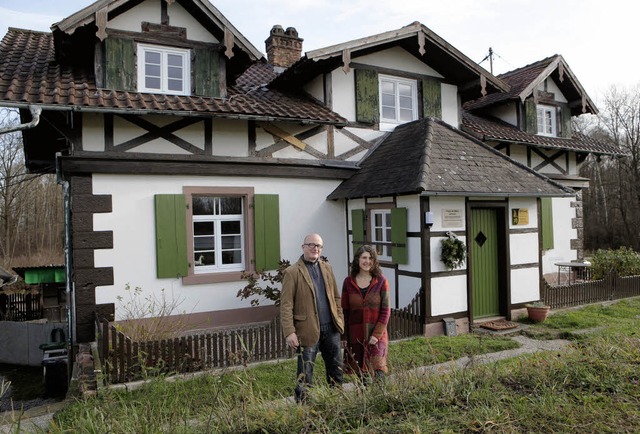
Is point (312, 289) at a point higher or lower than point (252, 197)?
lower

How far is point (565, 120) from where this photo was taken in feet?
45.9

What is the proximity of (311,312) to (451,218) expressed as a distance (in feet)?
15.1

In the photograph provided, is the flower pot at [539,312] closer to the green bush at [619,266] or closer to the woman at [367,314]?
the green bush at [619,266]

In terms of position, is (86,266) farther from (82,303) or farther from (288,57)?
(288,57)

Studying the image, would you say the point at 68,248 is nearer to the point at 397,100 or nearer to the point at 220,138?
the point at 220,138

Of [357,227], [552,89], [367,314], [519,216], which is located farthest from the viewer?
[552,89]

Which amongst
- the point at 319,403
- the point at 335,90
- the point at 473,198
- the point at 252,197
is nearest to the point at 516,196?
the point at 473,198

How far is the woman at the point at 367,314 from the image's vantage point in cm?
484

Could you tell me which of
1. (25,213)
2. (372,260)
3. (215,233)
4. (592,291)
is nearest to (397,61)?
(215,233)

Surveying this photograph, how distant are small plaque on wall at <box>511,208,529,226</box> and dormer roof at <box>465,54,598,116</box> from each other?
4660 millimetres

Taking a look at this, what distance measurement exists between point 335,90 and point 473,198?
381 centimetres

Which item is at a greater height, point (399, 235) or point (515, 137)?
point (515, 137)

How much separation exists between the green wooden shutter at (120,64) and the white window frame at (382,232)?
16.8ft

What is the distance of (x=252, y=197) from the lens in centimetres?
923
